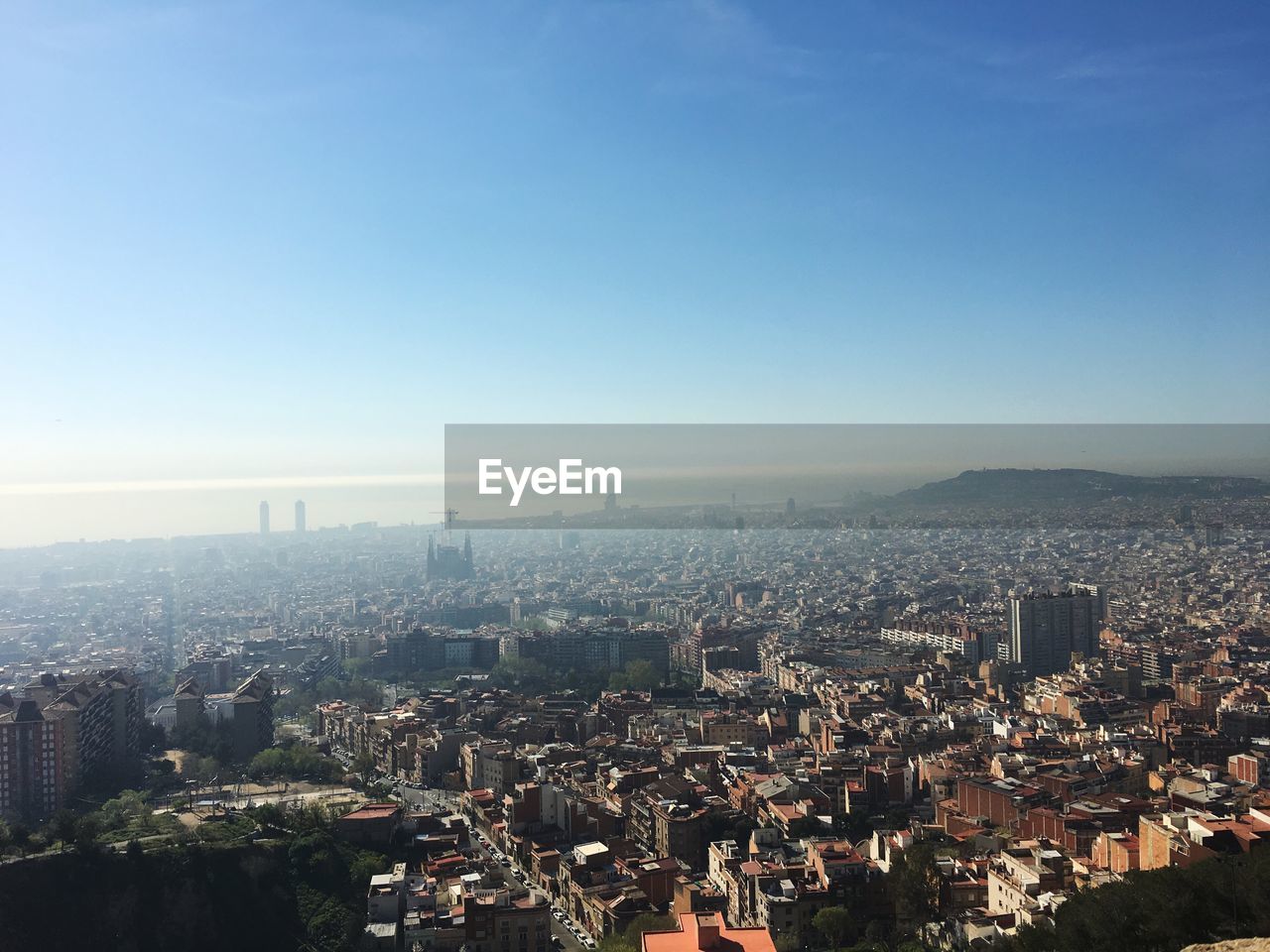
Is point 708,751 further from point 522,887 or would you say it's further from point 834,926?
point 834,926

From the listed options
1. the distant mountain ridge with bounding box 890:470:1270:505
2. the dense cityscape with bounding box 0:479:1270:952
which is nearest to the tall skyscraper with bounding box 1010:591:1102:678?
the dense cityscape with bounding box 0:479:1270:952

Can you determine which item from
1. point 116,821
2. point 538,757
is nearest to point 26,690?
point 116,821

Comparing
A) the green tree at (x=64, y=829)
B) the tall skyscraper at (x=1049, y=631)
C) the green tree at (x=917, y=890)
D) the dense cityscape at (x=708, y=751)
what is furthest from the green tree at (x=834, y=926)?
the tall skyscraper at (x=1049, y=631)

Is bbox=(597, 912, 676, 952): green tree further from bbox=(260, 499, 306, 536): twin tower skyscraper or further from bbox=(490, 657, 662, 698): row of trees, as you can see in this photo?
bbox=(260, 499, 306, 536): twin tower skyscraper

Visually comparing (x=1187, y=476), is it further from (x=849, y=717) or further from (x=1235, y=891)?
(x=1235, y=891)

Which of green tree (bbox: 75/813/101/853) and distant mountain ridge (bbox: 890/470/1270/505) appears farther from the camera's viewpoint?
distant mountain ridge (bbox: 890/470/1270/505)

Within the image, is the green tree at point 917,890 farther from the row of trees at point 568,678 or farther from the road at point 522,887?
the row of trees at point 568,678

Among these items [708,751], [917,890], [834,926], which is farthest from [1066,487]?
[834,926]
